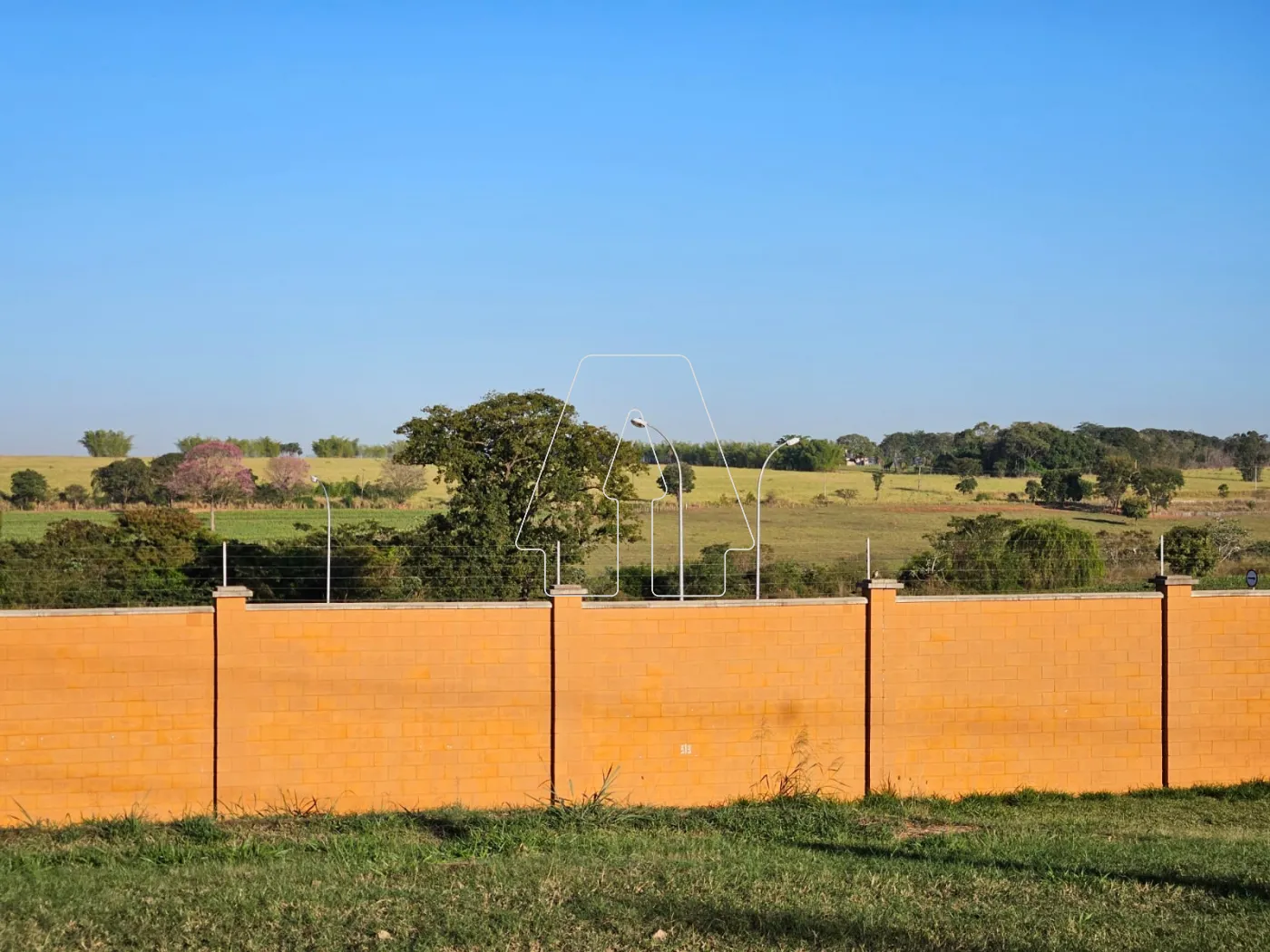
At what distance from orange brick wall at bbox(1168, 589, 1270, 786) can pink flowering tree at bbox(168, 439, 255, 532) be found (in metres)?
20.2

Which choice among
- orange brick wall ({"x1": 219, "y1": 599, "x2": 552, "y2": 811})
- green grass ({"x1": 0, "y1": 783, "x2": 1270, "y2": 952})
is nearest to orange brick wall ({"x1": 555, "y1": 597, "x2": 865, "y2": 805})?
orange brick wall ({"x1": 219, "y1": 599, "x2": 552, "y2": 811})

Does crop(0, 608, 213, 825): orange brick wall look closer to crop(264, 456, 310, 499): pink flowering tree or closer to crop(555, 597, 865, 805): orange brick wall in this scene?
crop(555, 597, 865, 805): orange brick wall

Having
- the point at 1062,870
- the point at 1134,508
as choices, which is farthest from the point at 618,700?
the point at 1134,508

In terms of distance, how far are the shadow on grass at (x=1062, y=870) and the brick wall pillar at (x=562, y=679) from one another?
3.09 metres

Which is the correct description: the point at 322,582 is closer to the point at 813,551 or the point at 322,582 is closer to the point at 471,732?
the point at 471,732

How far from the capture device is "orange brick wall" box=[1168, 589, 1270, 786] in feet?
42.8

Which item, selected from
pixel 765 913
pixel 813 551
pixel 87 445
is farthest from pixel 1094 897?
pixel 87 445

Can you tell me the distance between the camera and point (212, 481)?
27766mm

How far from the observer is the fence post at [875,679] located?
12.4 meters

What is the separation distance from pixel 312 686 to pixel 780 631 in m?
4.49

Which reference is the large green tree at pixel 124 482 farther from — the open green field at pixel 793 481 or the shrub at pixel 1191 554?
the shrub at pixel 1191 554

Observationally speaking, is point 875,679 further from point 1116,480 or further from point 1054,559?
point 1116,480

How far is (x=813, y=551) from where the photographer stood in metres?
27.2

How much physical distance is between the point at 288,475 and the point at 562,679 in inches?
803
